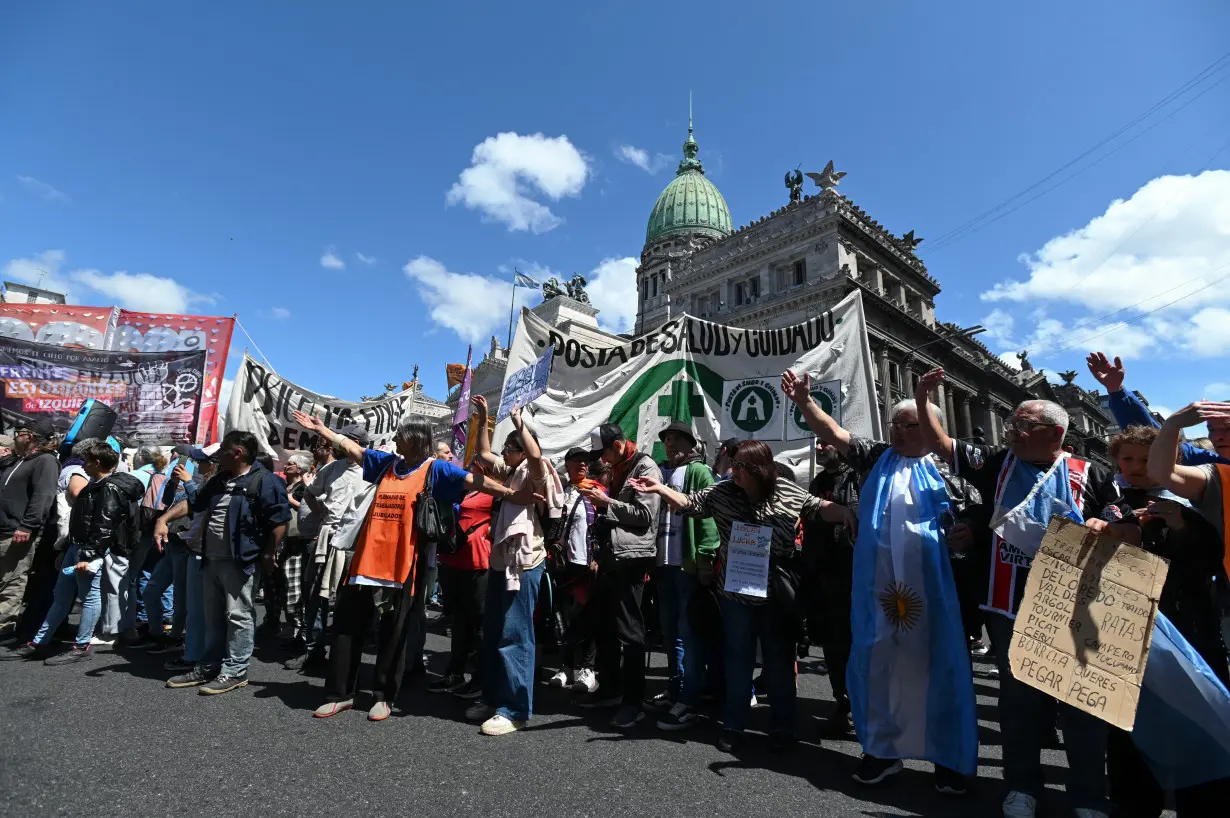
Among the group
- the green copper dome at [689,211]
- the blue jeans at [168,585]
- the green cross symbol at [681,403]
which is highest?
the green copper dome at [689,211]

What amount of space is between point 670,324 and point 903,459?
153 inches

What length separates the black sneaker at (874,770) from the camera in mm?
2982

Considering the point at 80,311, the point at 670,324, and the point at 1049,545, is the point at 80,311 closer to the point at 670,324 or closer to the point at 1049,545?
the point at 670,324

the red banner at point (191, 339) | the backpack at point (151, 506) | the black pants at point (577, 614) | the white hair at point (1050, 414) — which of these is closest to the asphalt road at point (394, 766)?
the black pants at point (577, 614)

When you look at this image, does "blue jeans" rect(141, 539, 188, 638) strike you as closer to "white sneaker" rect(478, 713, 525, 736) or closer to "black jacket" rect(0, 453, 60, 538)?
"black jacket" rect(0, 453, 60, 538)

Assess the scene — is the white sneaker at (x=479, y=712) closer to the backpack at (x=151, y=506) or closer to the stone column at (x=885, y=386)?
the backpack at (x=151, y=506)

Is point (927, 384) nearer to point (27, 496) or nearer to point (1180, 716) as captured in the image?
point (1180, 716)

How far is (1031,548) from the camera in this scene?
2.65m

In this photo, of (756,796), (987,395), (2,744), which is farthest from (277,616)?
(987,395)

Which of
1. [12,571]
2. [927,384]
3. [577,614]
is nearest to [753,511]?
[927,384]

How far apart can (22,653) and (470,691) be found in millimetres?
4586

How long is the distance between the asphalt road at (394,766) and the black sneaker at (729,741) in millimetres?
78

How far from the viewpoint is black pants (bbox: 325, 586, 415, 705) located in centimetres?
405

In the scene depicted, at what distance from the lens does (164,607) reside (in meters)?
6.46
